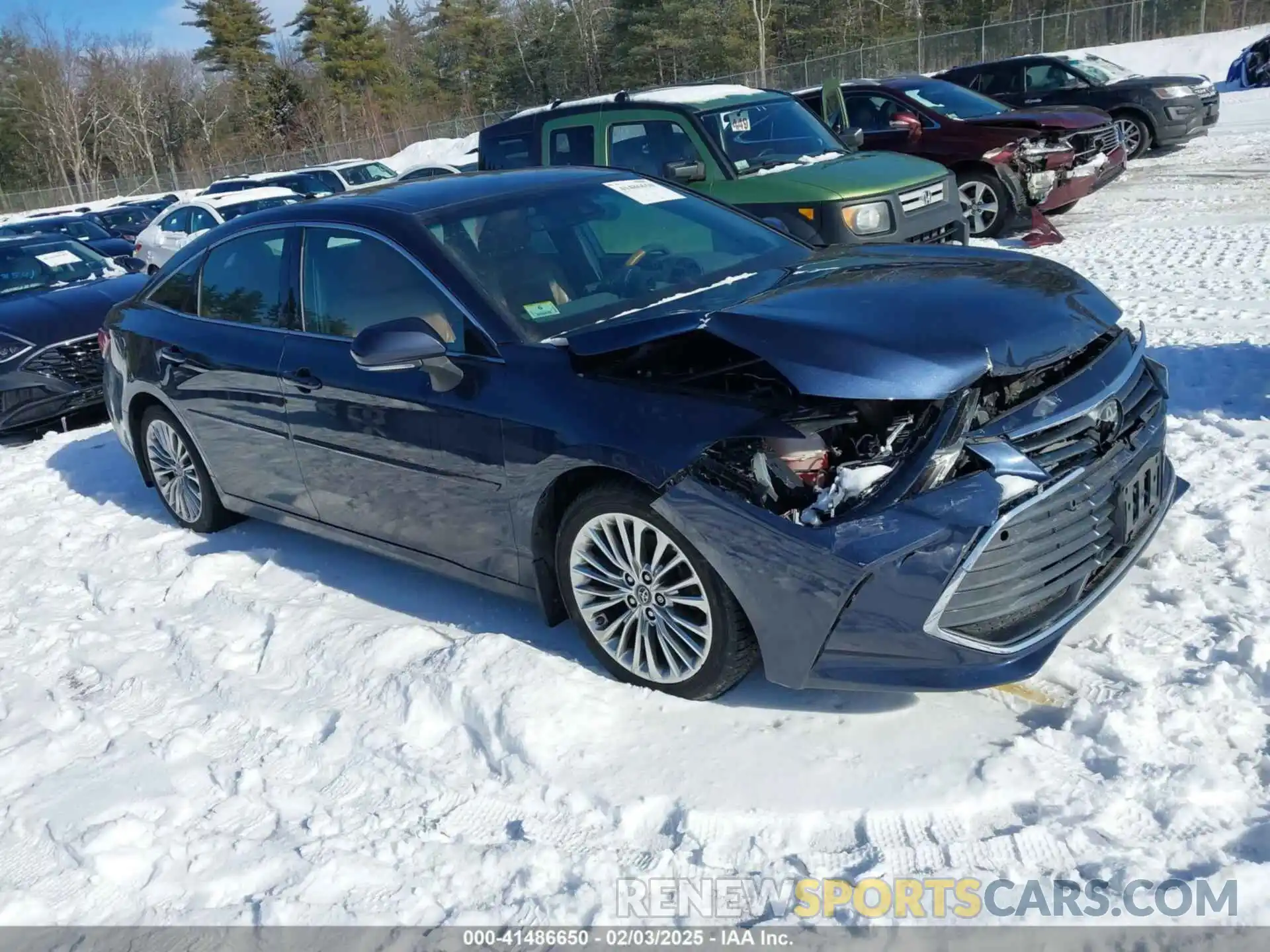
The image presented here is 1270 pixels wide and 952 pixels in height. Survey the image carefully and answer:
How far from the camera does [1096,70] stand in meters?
15.9

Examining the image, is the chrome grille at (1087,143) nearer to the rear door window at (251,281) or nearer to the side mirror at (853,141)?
the side mirror at (853,141)

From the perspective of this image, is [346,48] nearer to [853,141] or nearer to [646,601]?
[853,141]

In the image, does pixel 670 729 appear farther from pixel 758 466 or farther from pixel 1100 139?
pixel 1100 139

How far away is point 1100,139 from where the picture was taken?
11812 mm

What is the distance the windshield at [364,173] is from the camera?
2481cm

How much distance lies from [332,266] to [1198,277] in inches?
265

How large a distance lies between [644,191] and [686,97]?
4837 millimetres

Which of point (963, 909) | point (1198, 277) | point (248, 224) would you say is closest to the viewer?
point (963, 909)

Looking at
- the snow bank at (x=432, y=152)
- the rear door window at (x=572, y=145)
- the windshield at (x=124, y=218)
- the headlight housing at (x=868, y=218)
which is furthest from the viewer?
the snow bank at (x=432, y=152)

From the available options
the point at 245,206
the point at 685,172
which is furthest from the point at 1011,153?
the point at 245,206

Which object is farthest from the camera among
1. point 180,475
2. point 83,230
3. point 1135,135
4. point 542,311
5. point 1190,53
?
point 1190,53

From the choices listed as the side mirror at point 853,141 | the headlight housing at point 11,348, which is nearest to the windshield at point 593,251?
the side mirror at point 853,141

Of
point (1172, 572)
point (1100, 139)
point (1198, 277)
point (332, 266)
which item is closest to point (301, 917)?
point (332, 266)

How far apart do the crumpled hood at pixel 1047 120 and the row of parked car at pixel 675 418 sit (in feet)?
25.3
